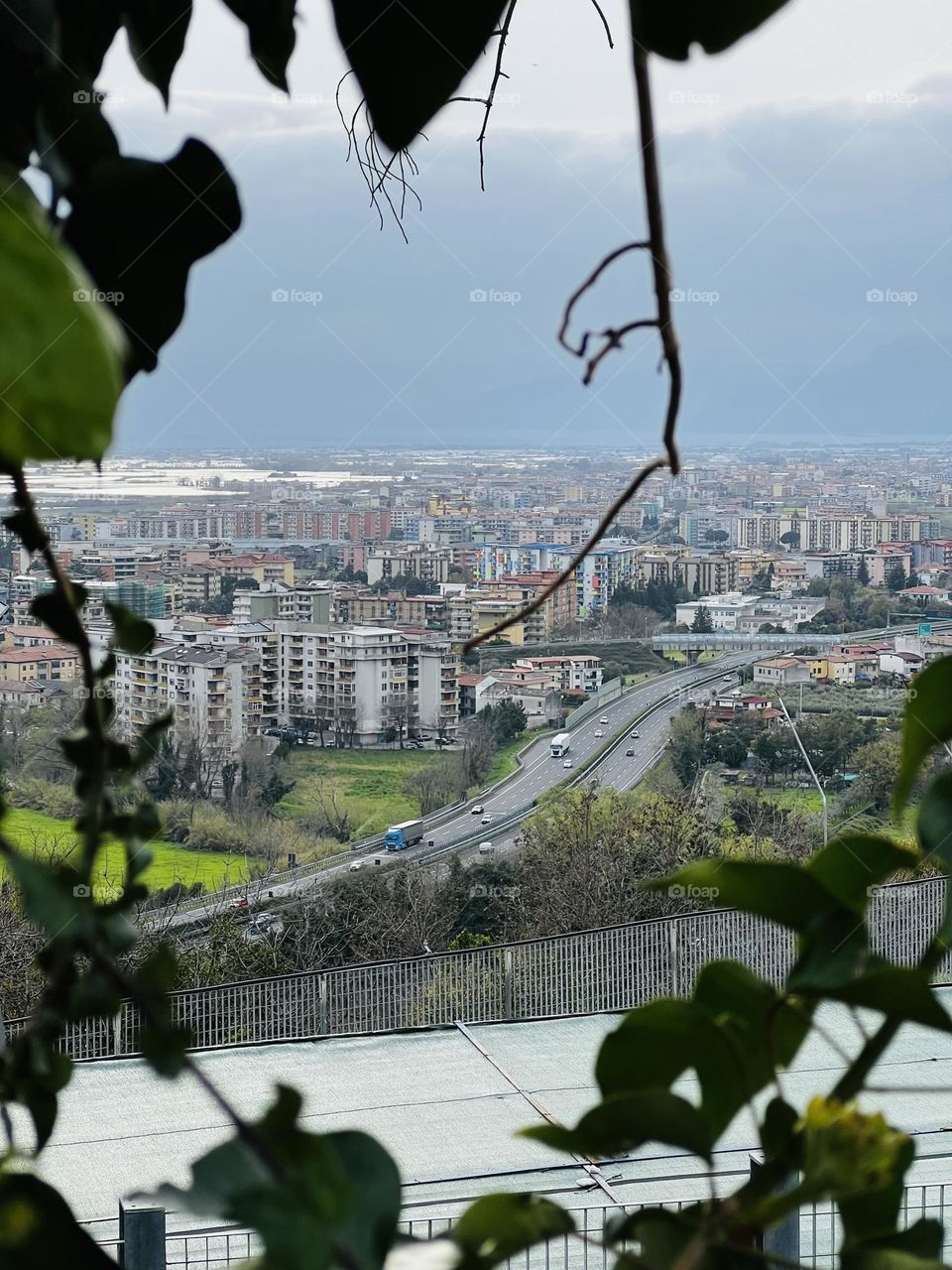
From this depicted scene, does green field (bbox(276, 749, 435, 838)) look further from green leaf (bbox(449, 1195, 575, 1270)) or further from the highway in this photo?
green leaf (bbox(449, 1195, 575, 1270))

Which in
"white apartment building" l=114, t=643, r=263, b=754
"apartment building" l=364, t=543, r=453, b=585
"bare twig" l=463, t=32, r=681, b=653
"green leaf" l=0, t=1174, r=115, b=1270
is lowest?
"white apartment building" l=114, t=643, r=263, b=754

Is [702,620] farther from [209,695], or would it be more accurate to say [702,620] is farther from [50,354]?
[50,354]

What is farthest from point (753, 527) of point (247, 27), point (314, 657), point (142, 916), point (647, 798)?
point (247, 27)

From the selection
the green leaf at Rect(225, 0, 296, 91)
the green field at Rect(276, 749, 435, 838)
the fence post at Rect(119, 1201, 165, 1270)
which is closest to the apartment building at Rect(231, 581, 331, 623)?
the green field at Rect(276, 749, 435, 838)

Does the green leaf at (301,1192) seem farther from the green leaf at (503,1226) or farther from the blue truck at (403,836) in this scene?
the blue truck at (403,836)

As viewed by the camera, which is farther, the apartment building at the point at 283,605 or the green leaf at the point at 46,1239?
the apartment building at the point at 283,605

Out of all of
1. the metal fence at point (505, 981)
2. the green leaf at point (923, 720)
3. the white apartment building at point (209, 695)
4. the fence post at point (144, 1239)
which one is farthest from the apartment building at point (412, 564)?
the green leaf at point (923, 720)

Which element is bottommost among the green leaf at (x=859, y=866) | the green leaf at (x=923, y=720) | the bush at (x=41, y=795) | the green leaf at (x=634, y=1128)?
the bush at (x=41, y=795)
